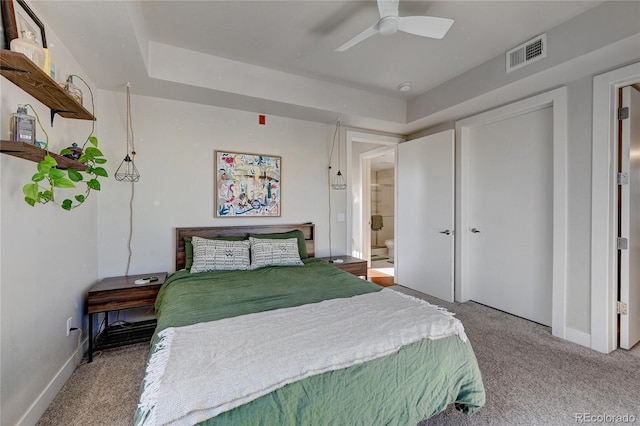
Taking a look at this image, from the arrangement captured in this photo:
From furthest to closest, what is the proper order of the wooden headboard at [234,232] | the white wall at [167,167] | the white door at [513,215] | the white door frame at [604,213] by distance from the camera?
the wooden headboard at [234,232]
the white door at [513,215]
the white wall at [167,167]
the white door frame at [604,213]

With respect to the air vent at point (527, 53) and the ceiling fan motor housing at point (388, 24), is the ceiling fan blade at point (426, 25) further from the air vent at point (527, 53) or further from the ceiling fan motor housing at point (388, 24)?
the air vent at point (527, 53)

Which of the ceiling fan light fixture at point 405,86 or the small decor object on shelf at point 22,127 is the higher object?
the ceiling fan light fixture at point 405,86

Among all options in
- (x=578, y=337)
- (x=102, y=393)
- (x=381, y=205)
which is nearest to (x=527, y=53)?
(x=578, y=337)

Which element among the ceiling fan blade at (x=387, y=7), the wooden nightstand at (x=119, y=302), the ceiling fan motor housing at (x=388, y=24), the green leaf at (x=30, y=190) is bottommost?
the wooden nightstand at (x=119, y=302)

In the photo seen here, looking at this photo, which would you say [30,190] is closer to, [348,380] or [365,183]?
[348,380]

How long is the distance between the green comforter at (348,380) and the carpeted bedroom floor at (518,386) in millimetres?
406

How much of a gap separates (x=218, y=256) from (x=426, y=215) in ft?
8.63

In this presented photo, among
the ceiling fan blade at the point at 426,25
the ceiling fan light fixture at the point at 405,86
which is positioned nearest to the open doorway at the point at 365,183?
the ceiling fan light fixture at the point at 405,86

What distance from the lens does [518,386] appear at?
1896mm

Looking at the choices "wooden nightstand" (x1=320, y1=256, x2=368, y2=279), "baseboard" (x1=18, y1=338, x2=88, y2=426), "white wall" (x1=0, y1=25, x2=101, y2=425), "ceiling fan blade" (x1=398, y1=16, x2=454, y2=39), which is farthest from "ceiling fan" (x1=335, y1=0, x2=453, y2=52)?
"baseboard" (x1=18, y1=338, x2=88, y2=426)

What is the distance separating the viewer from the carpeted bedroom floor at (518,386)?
5.40 feet

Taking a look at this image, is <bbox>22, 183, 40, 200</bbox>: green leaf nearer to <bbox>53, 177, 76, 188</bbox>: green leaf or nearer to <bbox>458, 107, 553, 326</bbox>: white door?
<bbox>53, 177, 76, 188</bbox>: green leaf

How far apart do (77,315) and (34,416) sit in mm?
751

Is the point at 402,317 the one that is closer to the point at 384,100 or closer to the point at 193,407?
the point at 193,407
